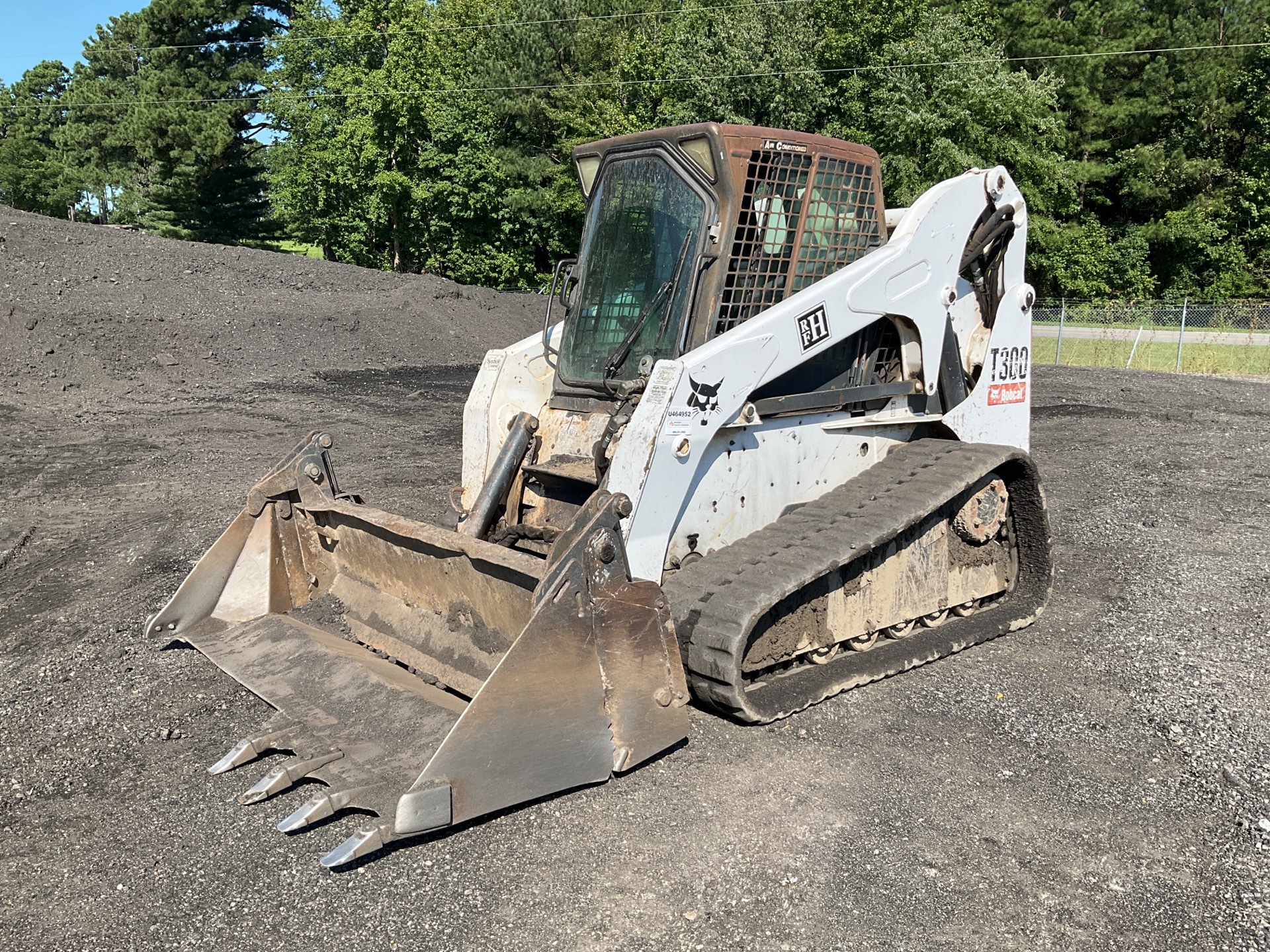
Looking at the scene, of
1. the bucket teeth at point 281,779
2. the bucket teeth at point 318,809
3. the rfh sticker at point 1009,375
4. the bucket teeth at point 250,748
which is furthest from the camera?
the rfh sticker at point 1009,375

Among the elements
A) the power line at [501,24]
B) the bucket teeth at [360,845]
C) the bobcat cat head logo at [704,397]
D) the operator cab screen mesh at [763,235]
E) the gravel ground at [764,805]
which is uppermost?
the power line at [501,24]

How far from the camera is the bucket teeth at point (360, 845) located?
10.4 ft

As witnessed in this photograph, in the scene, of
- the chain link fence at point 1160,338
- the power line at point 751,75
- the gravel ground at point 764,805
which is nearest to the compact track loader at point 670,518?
the gravel ground at point 764,805

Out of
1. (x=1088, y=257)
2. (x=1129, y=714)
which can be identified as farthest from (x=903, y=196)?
(x=1129, y=714)

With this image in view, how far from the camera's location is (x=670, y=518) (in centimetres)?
436

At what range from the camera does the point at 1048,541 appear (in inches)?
221

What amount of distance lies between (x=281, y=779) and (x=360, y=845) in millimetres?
609

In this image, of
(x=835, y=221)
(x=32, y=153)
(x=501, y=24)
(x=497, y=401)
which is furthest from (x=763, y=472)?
(x=32, y=153)

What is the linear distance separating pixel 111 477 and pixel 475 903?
7.73 metres

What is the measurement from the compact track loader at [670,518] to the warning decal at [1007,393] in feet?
0.09

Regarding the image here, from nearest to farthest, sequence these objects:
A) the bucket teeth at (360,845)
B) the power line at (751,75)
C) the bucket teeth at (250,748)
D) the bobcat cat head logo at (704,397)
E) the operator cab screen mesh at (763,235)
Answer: the bucket teeth at (360,845)
the bucket teeth at (250,748)
the bobcat cat head logo at (704,397)
the operator cab screen mesh at (763,235)
the power line at (751,75)

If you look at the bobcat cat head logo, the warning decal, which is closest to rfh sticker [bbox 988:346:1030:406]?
the warning decal

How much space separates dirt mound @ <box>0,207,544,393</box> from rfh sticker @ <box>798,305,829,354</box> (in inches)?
498

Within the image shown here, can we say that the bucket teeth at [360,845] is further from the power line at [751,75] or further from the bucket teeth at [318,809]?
the power line at [751,75]
